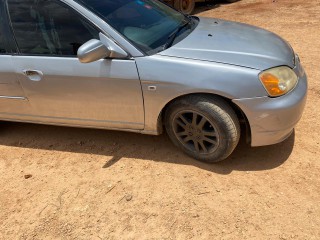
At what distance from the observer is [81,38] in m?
3.31

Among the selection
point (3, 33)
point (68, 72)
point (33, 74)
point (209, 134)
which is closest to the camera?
point (209, 134)

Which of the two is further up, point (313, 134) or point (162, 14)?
point (162, 14)

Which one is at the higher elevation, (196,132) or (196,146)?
(196,132)

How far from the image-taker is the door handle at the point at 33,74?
3.44m

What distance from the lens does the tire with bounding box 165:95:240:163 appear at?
3062 millimetres

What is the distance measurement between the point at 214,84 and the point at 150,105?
65cm

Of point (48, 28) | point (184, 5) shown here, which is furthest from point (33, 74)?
point (184, 5)

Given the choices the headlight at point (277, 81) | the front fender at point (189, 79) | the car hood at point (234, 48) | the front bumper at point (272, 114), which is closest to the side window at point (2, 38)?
the front fender at point (189, 79)

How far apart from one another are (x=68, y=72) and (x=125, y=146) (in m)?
1.04

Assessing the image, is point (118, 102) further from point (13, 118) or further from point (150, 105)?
point (13, 118)

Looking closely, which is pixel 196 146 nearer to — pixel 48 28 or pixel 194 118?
pixel 194 118

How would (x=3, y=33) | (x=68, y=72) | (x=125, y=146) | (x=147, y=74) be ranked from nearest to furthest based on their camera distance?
(x=147, y=74) < (x=68, y=72) < (x=3, y=33) < (x=125, y=146)

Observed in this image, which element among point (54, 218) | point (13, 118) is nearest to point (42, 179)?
point (54, 218)

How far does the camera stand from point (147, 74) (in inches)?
122
